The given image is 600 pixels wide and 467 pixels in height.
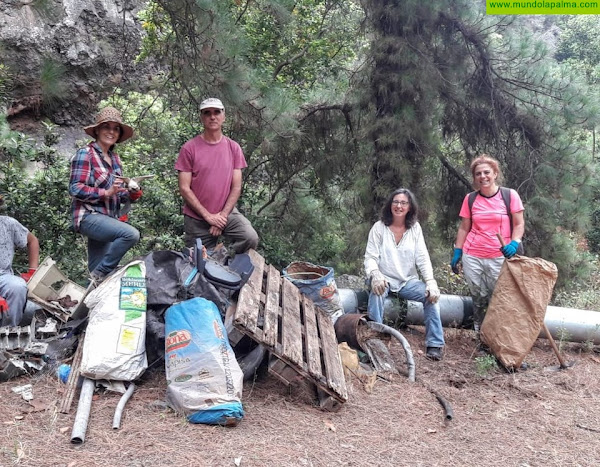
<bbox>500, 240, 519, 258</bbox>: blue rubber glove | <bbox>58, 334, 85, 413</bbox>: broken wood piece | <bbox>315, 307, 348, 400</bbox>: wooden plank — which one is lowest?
<bbox>58, 334, 85, 413</bbox>: broken wood piece

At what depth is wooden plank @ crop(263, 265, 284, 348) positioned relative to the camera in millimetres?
3391

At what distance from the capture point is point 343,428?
10.7ft

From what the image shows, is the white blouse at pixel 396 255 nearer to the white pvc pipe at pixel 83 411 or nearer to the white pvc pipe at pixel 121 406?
the white pvc pipe at pixel 121 406

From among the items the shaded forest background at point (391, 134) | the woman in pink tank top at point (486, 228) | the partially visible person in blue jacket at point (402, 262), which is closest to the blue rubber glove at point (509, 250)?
the woman in pink tank top at point (486, 228)

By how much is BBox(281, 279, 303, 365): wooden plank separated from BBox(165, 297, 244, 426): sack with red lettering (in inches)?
15.4

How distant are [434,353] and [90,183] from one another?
3.20 metres

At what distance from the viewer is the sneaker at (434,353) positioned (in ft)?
14.9

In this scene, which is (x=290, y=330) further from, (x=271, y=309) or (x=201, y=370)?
(x=201, y=370)

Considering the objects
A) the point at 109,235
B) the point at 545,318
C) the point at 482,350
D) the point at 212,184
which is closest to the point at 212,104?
the point at 212,184

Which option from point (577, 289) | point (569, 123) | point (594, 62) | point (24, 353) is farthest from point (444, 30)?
point (594, 62)

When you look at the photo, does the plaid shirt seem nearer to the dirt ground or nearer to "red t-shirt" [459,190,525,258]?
the dirt ground

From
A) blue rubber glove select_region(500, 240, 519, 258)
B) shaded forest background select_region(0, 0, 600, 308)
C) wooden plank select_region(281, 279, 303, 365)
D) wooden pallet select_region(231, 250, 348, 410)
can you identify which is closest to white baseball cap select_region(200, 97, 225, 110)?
shaded forest background select_region(0, 0, 600, 308)

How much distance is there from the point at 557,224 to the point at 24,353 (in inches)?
205

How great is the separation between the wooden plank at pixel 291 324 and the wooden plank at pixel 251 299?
23 cm
